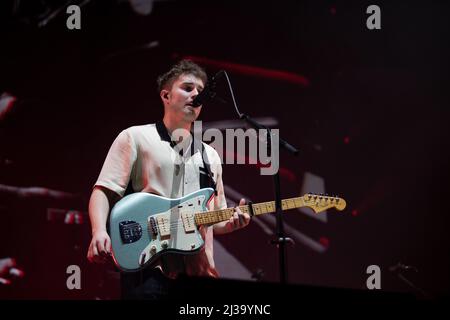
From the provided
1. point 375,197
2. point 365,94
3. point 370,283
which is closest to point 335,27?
point 365,94

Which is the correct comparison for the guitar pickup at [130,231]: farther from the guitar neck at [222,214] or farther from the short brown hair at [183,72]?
the short brown hair at [183,72]

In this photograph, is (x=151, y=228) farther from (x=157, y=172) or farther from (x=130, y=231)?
(x=157, y=172)

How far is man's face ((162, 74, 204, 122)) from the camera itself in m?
3.04

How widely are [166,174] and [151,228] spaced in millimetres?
327

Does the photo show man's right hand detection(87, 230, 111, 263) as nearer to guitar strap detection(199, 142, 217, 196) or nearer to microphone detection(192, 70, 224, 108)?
guitar strap detection(199, 142, 217, 196)

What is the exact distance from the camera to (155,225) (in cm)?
274

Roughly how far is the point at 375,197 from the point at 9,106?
2.85 m

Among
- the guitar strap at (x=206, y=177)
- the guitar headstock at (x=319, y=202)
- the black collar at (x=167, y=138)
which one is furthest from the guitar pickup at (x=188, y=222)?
the guitar headstock at (x=319, y=202)

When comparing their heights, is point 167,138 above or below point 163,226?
above

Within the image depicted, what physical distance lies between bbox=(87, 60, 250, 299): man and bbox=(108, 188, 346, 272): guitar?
60 millimetres

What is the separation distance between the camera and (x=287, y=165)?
12.7ft

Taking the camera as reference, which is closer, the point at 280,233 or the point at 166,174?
the point at 280,233

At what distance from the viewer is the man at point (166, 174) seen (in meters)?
2.67

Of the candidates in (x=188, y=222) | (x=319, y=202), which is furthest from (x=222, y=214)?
(x=319, y=202)
